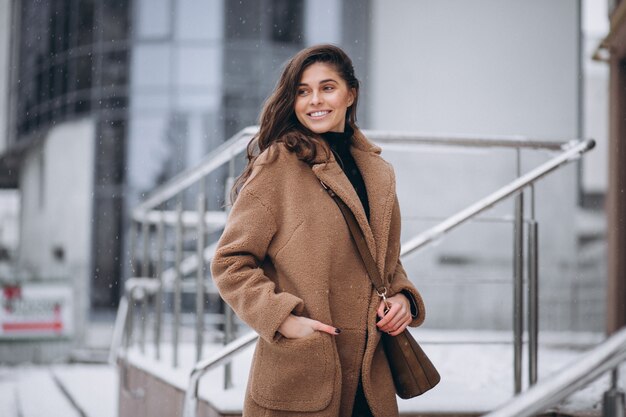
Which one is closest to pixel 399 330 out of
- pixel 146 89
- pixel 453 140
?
pixel 453 140

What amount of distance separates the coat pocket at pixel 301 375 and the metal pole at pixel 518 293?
66.8 inches

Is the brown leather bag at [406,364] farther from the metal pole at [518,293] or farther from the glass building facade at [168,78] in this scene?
the glass building facade at [168,78]

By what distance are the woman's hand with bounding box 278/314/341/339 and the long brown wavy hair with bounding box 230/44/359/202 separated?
399 mm

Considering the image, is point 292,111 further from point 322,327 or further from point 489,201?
point 489,201

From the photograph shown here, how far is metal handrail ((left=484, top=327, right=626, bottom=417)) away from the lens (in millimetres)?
1516

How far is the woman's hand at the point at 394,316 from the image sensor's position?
2109 millimetres

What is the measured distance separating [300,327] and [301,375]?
12cm

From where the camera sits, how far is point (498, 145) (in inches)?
143

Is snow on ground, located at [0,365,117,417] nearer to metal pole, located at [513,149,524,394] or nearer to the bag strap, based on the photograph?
metal pole, located at [513,149,524,394]

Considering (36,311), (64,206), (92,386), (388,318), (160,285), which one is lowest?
(92,386)

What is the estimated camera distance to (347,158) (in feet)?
7.48

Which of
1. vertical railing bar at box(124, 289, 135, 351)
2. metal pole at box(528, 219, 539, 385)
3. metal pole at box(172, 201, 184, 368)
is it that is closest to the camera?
metal pole at box(528, 219, 539, 385)

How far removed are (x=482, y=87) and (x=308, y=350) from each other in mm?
12649

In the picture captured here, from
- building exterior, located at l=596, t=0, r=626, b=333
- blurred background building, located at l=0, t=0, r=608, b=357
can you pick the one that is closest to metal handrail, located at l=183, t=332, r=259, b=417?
building exterior, located at l=596, t=0, r=626, b=333
